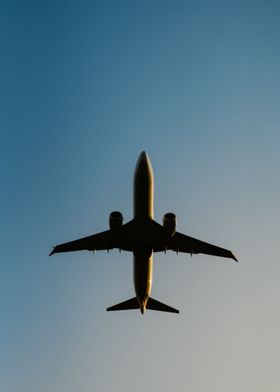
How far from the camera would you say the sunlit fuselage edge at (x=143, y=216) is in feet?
95.2

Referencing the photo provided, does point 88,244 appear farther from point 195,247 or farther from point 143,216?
point 195,247

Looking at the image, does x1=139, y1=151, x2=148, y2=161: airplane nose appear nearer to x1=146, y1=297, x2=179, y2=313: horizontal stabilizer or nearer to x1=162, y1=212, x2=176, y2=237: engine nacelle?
x1=162, y1=212, x2=176, y2=237: engine nacelle

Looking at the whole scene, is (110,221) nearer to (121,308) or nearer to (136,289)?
(136,289)

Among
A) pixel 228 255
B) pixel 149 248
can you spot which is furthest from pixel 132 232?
pixel 228 255

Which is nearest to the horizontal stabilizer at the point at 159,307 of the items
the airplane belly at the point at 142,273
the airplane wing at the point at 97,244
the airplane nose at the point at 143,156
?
the airplane belly at the point at 142,273

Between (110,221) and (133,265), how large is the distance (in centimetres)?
434

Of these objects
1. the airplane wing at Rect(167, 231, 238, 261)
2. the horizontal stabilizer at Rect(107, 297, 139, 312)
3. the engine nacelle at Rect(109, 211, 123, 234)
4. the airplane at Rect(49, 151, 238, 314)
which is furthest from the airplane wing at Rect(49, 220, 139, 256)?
the horizontal stabilizer at Rect(107, 297, 139, 312)

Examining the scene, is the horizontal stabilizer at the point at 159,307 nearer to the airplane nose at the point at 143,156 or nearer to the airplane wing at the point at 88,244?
the airplane wing at the point at 88,244

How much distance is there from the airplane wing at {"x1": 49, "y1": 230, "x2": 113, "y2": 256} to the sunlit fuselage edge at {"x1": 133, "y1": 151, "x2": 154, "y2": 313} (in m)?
2.40

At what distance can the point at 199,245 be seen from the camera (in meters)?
32.8

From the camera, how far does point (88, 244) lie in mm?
32469

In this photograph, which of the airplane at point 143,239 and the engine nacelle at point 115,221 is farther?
the airplane at point 143,239

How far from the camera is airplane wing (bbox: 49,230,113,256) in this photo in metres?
32.2

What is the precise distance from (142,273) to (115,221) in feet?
14.0
